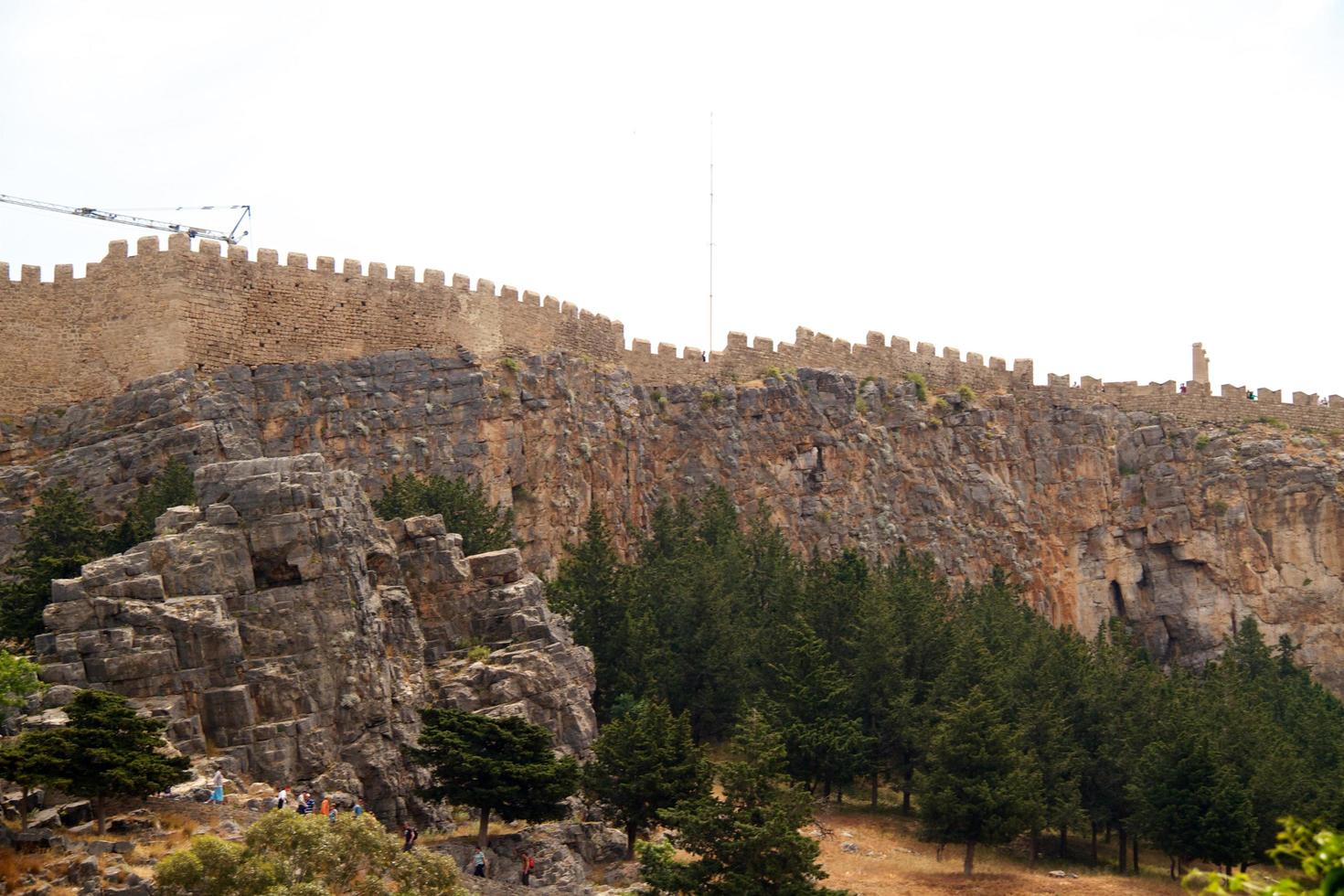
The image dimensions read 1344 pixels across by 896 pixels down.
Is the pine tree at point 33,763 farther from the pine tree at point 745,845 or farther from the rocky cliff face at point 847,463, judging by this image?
the rocky cliff face at point 847,463

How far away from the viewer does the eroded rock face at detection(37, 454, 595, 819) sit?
3231 centimetres

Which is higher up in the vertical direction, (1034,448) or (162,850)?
(1034,448)

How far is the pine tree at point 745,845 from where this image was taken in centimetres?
2877

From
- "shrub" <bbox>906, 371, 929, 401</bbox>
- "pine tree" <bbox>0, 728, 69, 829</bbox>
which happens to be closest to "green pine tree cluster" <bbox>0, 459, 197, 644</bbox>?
"pine tree" <bbox>0, 728, 69, 829</bbox>

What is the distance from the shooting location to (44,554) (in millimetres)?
38875

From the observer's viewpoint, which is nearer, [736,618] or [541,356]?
[736,618]

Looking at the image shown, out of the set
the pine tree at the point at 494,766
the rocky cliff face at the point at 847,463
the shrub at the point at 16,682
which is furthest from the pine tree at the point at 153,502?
the pine tree at the point at 494,766

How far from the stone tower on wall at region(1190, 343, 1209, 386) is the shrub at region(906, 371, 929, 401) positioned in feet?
36.9

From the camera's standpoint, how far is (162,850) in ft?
88.4

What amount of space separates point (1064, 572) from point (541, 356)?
21268 millimetres

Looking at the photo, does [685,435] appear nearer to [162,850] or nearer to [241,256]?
[241,256]

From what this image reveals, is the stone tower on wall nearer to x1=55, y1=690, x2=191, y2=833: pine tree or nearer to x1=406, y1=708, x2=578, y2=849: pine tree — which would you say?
x1=406, y1=708, x2=578, y2=849: pine tree

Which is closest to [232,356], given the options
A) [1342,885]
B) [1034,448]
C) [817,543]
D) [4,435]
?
[4,435]

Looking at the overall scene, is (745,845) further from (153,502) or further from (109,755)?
(153,502)
